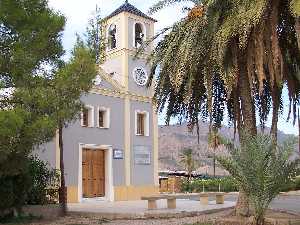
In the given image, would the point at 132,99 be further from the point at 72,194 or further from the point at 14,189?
the point at 14,189

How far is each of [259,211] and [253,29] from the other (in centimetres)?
454

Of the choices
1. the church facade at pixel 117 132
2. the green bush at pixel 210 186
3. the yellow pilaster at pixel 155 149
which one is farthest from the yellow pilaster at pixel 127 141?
the green bush at pixel 210 186

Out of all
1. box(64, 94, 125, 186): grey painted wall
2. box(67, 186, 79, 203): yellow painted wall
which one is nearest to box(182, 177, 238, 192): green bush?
box(64, 94, 125, 186): grey painted wall

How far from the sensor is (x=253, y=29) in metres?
13.5

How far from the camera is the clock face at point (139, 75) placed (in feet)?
85.6

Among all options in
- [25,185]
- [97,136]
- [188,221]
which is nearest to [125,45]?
[97,136]

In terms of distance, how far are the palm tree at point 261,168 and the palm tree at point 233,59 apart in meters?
1.10

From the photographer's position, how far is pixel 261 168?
11914 mm

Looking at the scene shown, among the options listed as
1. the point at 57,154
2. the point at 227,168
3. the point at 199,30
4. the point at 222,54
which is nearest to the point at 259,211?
the point at 227,168

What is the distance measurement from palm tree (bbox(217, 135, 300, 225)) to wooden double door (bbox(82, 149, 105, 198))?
12247 millimetres

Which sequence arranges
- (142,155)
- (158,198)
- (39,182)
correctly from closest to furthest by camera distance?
(39,182) < (158,198) < (142,155)

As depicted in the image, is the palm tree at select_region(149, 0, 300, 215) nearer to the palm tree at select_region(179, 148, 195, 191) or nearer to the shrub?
the shrub

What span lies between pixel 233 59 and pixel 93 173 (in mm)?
12068

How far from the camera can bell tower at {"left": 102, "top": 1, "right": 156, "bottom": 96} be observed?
2564 cm
